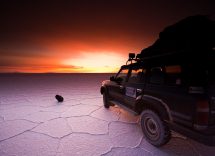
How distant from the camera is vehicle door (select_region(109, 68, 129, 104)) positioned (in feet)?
15.3

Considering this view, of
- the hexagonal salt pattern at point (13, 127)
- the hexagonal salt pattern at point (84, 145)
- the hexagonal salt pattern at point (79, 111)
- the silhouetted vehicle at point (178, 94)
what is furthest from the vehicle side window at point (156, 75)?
the hexagonal salt pattern at point (13, 127)

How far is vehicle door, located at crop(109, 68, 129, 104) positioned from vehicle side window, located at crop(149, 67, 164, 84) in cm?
119

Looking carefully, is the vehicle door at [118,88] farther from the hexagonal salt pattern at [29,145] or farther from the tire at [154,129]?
the hexagonal salt pattern at [29,145]

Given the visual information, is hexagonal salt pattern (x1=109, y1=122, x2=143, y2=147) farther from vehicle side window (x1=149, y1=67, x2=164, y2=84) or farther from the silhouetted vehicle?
vehicle side window (x1=149, y1=67, x2=164, y2=84)

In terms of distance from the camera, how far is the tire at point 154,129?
9.86 feet

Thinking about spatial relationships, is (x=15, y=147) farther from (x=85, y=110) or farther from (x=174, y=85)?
(x=174, y=85)

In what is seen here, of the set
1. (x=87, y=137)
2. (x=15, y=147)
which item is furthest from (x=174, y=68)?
(x=15, y=147)

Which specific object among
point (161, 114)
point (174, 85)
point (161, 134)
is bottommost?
point (161, 134)

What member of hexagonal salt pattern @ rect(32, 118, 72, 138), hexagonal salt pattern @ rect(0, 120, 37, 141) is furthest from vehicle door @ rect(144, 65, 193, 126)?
hexagonal salt pattern @ rect(0, 120, 37, 141)

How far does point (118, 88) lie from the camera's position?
4934 mm

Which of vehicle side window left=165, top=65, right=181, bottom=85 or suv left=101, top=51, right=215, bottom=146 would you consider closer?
suv left=101, top=51, right=215, bottom=146

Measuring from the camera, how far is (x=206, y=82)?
237 centimetres

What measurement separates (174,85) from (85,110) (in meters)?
3.78

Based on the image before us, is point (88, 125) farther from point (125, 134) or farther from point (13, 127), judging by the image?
point (13, 127)
